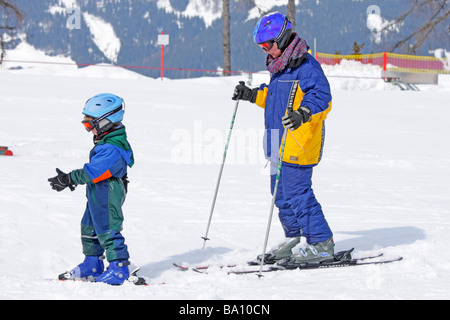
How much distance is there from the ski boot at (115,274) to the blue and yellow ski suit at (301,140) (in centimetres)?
139

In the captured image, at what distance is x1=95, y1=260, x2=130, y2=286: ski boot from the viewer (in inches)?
175

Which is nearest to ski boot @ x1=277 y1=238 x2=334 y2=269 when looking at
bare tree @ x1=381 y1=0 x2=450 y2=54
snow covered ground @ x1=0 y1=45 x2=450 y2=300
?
snow covered ground @ x1=0 y1=45 x2=450 y2=300

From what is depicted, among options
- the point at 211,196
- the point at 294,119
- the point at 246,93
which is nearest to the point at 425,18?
the point at 211,196

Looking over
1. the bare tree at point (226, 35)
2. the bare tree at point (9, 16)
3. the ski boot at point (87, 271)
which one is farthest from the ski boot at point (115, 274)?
the bare tree at point (226, 35)

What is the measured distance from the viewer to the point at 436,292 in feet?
13.4

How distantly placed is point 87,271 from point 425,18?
21.8m

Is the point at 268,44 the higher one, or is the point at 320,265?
the point at 268,44

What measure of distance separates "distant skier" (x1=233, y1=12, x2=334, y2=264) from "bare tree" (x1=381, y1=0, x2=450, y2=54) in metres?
19.7

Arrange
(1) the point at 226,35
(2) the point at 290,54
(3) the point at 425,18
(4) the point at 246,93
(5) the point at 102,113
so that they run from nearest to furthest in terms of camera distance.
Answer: (5) the point at 102,113 → (2) the point at 290,54 → (4) the point at 246,93 → (3) the point at 425,18 → (1) the point at 226,35

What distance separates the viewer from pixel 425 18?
23953mm

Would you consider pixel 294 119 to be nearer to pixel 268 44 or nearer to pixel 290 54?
pixel 290 54

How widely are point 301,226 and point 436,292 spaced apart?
1327mm

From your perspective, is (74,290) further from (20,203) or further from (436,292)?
(20,203)
